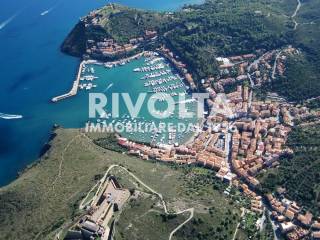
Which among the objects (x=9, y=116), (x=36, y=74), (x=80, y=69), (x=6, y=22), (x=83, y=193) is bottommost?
(x=83, y=193)

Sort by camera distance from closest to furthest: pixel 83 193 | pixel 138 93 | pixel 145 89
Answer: pixel 83 193
pixel 138 93
pixel 145 89

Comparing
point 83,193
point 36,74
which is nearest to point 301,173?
point 83,193

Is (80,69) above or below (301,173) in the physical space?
above

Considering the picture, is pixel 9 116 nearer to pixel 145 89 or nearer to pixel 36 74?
pixel 36 74

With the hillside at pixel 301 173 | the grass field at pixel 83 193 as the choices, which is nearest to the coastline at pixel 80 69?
the grass field at pixel 83 193

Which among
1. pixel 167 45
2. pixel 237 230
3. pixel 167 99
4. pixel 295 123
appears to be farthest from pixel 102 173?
pixel 167 45

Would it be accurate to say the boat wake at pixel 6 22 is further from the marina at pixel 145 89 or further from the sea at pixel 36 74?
the marina at pixel 145 89

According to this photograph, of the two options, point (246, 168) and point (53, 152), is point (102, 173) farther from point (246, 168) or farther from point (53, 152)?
point (246, 168)

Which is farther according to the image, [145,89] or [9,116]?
[145,89]
